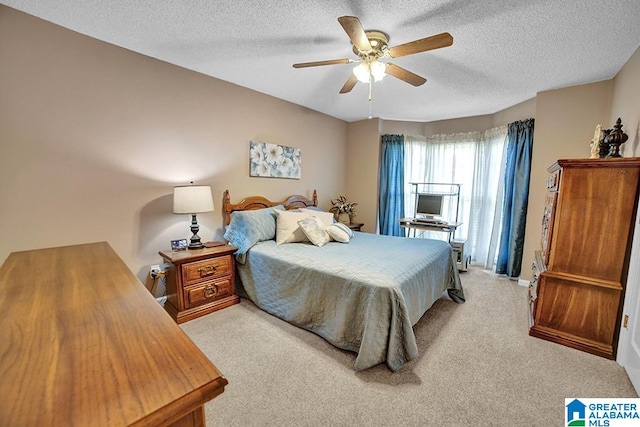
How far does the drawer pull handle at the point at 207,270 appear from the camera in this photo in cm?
256

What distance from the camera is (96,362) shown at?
623mm

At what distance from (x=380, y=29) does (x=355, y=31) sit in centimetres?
49

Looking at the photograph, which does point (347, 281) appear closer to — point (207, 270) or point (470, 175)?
point (207, 270)

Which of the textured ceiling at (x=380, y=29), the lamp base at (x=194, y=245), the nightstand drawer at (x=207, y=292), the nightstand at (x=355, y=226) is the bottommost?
the nightstand drawer at (x=207, y=292)

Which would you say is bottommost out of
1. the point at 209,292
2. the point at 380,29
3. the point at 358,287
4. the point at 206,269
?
the point at 209,292

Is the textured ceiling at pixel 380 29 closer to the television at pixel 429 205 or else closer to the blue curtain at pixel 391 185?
the blue curtain at pixel 391 185

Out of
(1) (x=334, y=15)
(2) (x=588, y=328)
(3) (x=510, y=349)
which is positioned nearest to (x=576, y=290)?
(2) (x=588, y=328)

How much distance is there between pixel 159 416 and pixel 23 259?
1.65m

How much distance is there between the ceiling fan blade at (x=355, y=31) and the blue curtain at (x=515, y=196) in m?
2.87

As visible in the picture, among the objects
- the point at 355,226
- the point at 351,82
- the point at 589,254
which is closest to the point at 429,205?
the point at 355,226

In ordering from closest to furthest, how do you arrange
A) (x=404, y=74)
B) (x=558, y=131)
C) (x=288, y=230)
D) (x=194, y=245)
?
(x=404, y=74) → (x=194, y=245) → (x=288, y=230) → (x=558, y=131)

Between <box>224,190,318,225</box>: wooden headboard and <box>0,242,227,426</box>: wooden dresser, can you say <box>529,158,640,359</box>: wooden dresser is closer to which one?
<box>0,242,227,426</box>: wooden dresser

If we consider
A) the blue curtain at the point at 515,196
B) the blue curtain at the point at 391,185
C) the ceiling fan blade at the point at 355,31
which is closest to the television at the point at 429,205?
the blue curtain at the point at 391,185

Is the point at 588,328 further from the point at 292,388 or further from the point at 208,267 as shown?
the point at 208,267
